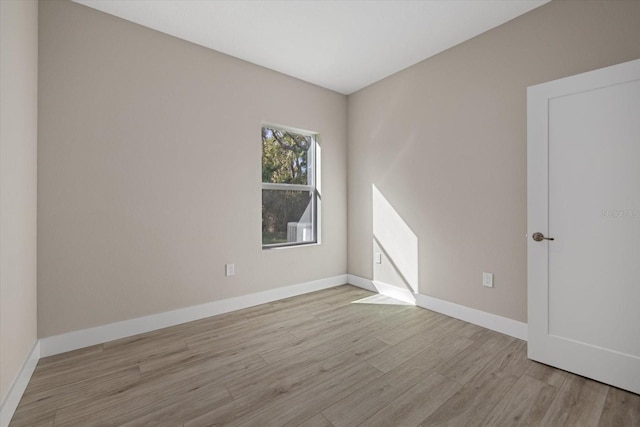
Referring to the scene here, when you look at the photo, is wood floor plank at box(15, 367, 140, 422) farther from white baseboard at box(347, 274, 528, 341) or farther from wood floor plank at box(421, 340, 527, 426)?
white baseboard at box(347, 274, 528, 341)

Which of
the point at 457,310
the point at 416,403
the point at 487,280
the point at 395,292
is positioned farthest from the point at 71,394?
the point at 487,280

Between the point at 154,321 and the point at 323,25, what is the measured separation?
309 cm

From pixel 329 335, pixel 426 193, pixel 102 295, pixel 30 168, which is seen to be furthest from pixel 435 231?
pixel 30 168

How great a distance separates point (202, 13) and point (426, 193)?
2.72 meters

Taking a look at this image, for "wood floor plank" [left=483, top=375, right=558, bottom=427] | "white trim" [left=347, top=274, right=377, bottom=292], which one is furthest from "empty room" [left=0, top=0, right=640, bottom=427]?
"white trim" [left=347, top=274, right=377, bottom=292]

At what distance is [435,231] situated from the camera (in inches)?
123

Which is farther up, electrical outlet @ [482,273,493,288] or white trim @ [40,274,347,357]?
electrical outlet @ [482,273,493,288]

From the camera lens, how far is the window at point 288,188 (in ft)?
11.6

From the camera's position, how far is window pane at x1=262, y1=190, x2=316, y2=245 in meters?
3.52

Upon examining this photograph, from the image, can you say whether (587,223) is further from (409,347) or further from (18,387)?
(18,387)

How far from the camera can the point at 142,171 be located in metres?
2.59

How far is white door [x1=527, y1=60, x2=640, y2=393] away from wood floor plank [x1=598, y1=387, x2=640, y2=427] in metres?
0.07

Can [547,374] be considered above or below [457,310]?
below

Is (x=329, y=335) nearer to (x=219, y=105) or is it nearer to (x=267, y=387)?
(x=267, y=387)
